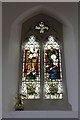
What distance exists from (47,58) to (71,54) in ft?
3.34

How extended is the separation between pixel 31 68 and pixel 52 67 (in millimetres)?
511

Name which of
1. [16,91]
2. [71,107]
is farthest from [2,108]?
[71,107]

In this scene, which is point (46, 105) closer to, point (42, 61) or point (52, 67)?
point (52, 67)

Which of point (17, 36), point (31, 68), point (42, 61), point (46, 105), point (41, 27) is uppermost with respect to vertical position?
point (41, 27)

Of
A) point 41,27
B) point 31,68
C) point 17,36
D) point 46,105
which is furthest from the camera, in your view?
point 31,68

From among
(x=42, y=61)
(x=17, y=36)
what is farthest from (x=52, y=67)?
(x=17, y=36)

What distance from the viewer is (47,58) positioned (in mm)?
7730

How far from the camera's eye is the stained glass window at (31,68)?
761 cm

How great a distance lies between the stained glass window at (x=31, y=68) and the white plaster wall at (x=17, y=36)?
0.51 meters

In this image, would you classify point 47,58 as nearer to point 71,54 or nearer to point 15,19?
point 71,54

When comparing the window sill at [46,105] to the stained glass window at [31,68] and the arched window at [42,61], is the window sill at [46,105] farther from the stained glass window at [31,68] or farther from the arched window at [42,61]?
the stained glass window at [31,68]

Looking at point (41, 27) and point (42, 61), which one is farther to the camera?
point (42, 61)

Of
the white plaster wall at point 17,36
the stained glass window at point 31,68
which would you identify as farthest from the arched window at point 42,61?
the white plaster wall at point 17,36

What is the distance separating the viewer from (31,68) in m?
7.79
